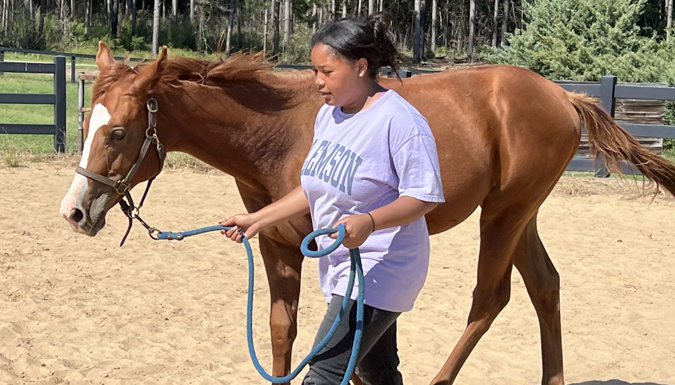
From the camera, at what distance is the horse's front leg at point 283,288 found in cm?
392

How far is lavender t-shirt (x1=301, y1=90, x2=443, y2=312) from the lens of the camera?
8.37 feet

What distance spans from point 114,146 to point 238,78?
2.48ft

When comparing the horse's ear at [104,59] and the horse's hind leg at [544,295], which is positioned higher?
the horse's ear at [104,59]

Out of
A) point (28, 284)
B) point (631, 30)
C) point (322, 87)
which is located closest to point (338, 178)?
point (322, 87)

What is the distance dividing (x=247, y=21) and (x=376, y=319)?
5105 cm

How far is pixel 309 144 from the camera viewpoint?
155 inches

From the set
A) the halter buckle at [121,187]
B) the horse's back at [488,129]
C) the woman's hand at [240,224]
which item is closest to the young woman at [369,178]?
the woman's hand at [240,224]

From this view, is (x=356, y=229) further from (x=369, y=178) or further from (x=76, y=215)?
(x=76, y=215)

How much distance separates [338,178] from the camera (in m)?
2.63

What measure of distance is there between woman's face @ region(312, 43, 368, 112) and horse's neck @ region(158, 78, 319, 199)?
4.11 ft

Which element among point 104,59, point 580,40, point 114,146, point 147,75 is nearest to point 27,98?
point 104,59

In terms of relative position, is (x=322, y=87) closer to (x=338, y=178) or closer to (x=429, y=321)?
(x=338, y=178)

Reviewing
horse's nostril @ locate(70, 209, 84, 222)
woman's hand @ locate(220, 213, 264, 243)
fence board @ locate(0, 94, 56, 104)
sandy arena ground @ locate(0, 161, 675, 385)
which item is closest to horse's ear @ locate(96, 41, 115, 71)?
horse's nostril @ locate(70, 209, 84, 222)

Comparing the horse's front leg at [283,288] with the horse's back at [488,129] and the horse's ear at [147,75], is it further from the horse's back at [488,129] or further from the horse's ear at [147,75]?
the horse's ear at [147,75]
